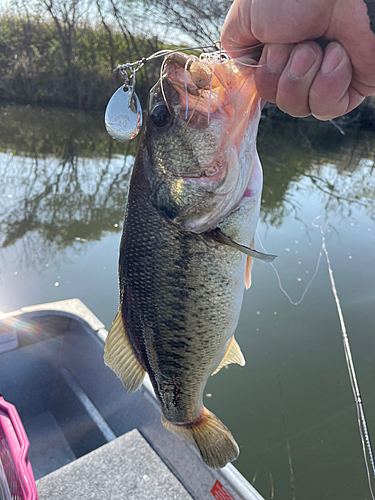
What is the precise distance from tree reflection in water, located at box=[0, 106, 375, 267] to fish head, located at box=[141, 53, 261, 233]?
4.62m

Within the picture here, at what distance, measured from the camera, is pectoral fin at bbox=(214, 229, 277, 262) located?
1085 mm

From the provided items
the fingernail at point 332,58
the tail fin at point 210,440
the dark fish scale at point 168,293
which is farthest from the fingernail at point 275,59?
the tail fin at point 210,440

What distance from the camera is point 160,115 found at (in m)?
1.15

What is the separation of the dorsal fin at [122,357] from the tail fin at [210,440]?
23 centimetres

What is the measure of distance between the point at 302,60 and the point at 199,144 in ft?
1.21

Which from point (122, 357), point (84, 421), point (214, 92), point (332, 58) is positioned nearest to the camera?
point (332, 58)

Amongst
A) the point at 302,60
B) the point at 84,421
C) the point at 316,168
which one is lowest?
the point at 84,421

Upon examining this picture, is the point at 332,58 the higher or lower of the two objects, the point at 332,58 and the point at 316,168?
the higher

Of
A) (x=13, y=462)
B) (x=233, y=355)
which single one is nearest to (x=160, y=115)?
(x=233, y=355)

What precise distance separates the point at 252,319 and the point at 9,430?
3.10 metres

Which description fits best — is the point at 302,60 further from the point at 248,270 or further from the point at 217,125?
the point at 248,270

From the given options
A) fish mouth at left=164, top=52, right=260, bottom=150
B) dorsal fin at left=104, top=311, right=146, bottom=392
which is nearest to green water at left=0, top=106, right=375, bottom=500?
dorsal fin at left=104, top=311, right=146, bottom=392

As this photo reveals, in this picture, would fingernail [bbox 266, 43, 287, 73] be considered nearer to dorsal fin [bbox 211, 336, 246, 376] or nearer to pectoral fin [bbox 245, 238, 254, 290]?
pectoral fin [bbox 245, 238, 254, 290]

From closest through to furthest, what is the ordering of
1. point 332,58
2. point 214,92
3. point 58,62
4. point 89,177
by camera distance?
1. point 332,58
2. point 214,92
3. point 89,177
4. point 58,62
